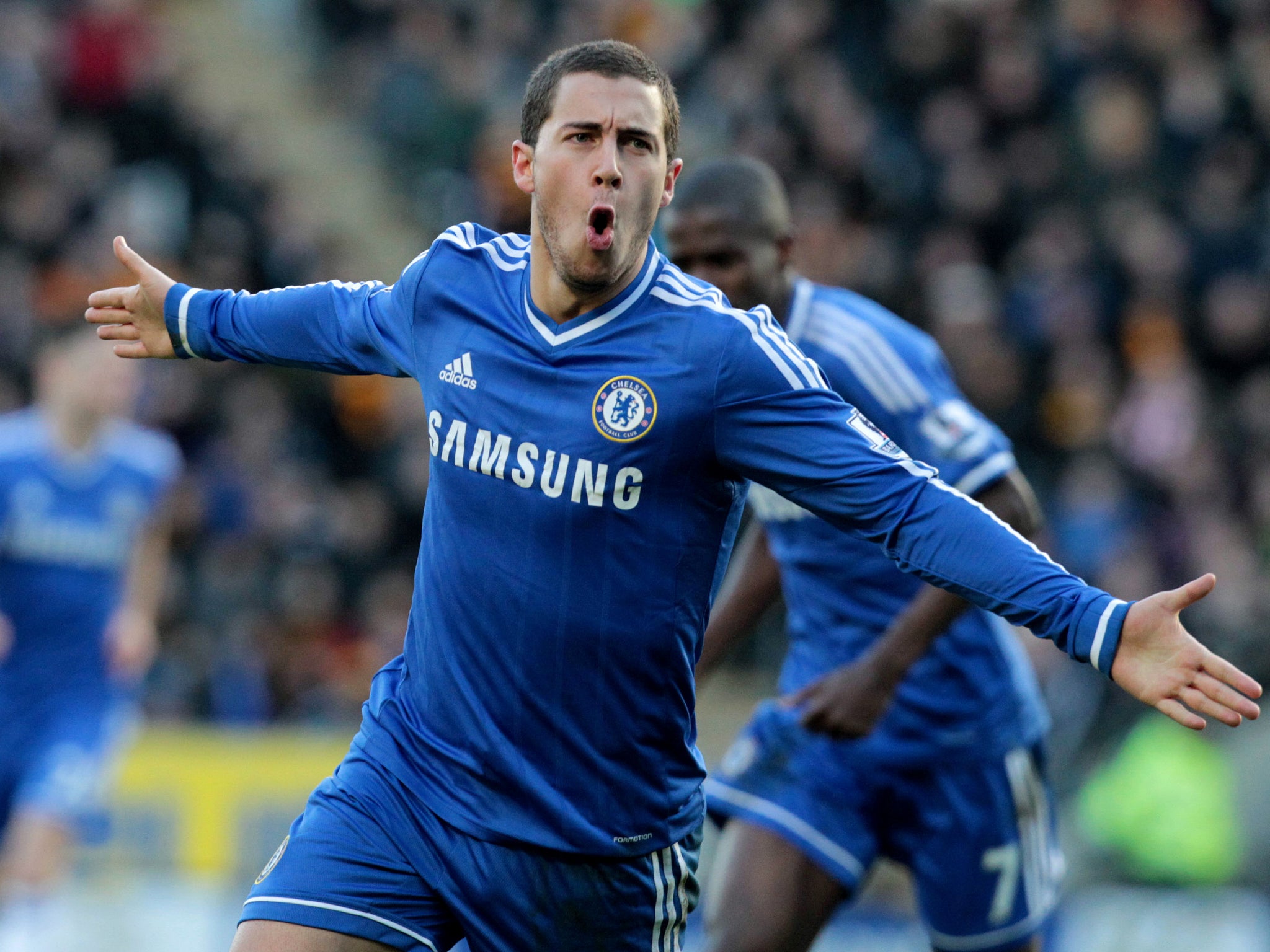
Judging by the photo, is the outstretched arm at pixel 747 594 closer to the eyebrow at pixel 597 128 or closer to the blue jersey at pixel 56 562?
the eyebrow at pixel 597 128

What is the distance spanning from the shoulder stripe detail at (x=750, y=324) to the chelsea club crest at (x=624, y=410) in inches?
8.8

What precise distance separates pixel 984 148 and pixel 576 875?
403 inches

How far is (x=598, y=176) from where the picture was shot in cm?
370

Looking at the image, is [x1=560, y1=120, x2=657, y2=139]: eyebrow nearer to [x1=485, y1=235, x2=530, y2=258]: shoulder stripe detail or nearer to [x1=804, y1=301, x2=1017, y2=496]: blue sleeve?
[x1=485, y1=235, x2=530, y2=258]: shoulder stripe detail

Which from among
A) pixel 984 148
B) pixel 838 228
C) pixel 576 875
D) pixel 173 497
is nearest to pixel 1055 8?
pixel 984 148

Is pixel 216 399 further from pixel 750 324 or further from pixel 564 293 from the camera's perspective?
pixel 750 324

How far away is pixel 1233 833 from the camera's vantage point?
982 cm

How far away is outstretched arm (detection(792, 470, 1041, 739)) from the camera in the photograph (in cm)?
473

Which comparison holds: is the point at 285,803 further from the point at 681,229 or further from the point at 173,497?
the point at 681,229

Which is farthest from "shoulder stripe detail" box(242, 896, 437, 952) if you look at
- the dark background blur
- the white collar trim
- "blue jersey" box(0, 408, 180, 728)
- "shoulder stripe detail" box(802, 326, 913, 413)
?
the dark background blur

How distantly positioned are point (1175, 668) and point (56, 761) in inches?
243

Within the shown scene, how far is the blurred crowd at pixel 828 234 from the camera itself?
36.4 ft

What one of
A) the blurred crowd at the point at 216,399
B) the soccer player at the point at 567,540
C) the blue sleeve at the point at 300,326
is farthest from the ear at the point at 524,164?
the blurred crowd at the point at 216,399

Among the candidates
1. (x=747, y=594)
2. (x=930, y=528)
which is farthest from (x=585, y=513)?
(x=747, y=594)
